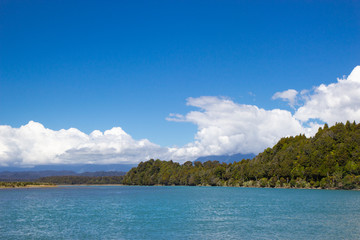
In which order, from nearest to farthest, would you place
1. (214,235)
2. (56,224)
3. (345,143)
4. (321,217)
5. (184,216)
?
1. (214,235)
2. (56,224)
3. (321,217)
4. (184,216)
5. (345,143)

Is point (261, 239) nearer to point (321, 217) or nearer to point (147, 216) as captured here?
point (321, 217)

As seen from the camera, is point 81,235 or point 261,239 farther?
point 81,235

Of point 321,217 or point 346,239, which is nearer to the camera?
point 346,239

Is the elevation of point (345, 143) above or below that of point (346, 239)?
above

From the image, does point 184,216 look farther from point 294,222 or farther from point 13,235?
point 13,235

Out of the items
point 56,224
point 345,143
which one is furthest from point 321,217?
point 345,143

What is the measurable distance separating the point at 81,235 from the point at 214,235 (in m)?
20.4

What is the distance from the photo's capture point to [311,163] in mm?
188375

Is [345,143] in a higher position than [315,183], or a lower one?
higher

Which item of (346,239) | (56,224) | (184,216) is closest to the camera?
(346,239)

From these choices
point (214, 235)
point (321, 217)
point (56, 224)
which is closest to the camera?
point (214, 235)

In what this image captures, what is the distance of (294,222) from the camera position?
61.0m

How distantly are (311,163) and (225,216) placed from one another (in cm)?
13498

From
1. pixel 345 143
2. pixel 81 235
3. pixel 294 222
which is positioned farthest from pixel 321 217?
Answer: pixel 345 143
